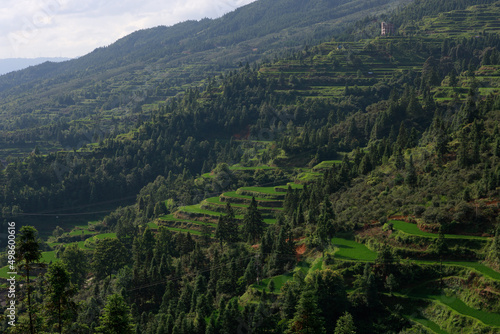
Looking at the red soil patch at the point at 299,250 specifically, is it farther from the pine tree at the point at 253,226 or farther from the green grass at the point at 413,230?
the pine tree at the point at 253,226

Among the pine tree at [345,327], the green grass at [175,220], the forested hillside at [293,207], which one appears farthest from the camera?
the green grass at [175,220]

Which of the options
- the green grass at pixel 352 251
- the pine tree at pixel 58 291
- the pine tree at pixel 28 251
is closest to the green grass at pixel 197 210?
the green grass at pixel 352 251

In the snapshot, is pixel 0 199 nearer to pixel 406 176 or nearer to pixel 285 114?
pixel 285 114

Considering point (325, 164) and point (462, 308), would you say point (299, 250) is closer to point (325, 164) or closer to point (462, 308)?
point (462, 308)

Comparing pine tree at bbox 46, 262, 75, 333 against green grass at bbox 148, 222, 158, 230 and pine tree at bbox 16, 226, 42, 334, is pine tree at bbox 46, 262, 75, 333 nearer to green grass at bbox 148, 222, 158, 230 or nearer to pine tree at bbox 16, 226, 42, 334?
pine tree at bbox 16, 226, 42, 334

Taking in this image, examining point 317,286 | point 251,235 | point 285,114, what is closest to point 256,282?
point 317,286

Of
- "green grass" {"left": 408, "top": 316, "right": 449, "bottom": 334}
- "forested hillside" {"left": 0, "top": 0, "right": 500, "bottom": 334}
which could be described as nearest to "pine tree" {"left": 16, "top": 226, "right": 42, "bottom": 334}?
"forested hillside" {"left": 0, "top": 0, "right": 500, "bottom": 334}

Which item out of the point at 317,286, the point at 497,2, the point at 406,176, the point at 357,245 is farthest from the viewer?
the point at 497,2
